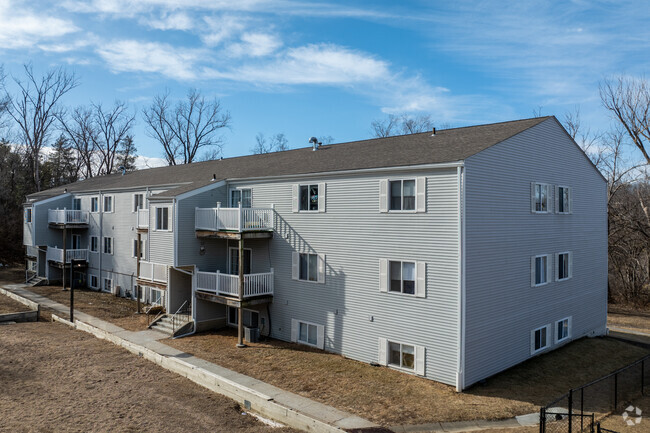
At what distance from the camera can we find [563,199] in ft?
66.3

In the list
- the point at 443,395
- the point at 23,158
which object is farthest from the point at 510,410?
the point at 23,158

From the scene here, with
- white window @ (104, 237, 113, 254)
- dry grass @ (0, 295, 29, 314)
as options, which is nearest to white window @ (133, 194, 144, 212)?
white window @ (104, 237, 113, 254)

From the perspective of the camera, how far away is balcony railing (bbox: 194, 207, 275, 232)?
1974cm

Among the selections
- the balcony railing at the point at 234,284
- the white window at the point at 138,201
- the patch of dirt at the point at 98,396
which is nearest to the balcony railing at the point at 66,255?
the white window at the point at 138,201

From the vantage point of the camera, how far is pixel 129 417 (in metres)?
12.7

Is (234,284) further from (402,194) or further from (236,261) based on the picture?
(402,194)

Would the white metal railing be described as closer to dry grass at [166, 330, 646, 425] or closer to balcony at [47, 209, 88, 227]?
dry grass at [166, 330, 646, 425]

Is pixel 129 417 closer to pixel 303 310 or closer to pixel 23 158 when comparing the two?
pixel 303 310

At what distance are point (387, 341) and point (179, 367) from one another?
7.75 meters

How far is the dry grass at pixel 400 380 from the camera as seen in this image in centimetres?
1312

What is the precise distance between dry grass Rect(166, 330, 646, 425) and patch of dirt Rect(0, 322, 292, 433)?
6.77 ft

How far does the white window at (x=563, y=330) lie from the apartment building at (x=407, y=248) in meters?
0.11

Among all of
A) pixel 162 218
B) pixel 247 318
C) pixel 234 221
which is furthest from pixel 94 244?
pixel 234 221

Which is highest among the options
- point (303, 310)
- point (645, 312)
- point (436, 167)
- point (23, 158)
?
point (23, 158)
